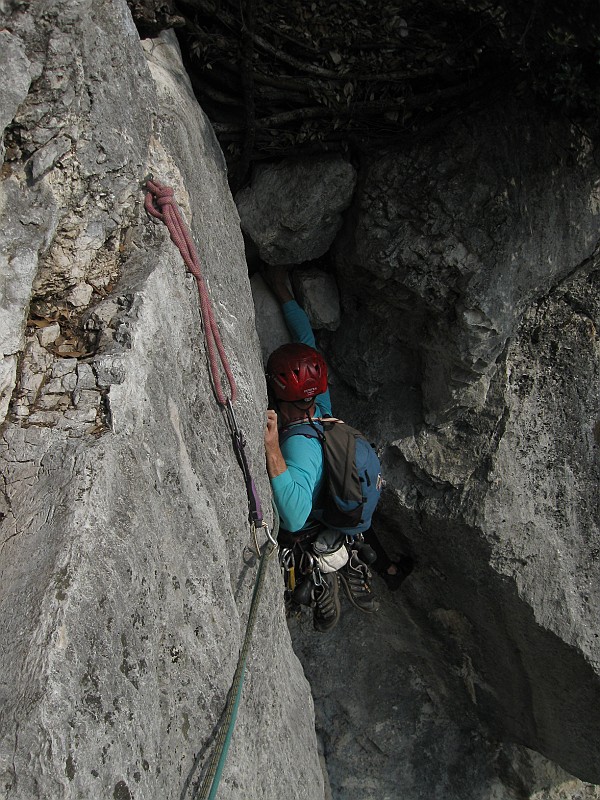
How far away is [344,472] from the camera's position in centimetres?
409

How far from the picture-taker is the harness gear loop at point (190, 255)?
2.86 m

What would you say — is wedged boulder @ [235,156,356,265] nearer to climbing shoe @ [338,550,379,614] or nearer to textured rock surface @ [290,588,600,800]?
climbing shoe @ [338,550,379,614]

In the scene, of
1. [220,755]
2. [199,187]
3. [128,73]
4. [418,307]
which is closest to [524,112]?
[418,307]

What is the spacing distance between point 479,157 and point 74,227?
2845 mm

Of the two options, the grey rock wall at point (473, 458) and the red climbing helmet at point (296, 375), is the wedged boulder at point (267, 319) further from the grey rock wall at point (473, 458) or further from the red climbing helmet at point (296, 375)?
the red climbing helmet at point (296, 375)

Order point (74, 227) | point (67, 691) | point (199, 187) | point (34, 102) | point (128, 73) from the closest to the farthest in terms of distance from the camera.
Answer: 1. point (67, 691)
2. point (34, 102)
3. point (74, 227)
4. point (128, 73)
5. point (199, 187)

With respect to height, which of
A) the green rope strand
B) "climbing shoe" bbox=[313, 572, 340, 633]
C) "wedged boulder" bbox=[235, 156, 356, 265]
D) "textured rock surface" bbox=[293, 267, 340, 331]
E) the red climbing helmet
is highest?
"wedged boulder" bbox=[235, 156, 356, 265]

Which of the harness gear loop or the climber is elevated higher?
the harness gear loop

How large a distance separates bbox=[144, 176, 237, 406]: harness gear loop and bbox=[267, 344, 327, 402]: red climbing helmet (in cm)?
115

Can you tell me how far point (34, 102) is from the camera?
8.10ft

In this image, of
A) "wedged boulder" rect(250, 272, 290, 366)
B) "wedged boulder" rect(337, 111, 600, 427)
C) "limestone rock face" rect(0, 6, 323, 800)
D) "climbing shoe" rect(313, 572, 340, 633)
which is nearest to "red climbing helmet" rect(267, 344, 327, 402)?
"wedged boulder" rect(250, 272, 290, 366)

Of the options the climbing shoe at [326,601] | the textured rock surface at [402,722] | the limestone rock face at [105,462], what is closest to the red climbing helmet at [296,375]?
the limestone rock face at [105,462]

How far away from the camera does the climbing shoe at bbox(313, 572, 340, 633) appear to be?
16.1 feet

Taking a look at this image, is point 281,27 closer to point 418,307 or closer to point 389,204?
point 389,204
